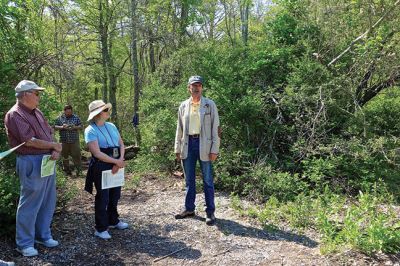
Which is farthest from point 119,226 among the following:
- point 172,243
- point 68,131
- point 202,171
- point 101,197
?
point 68,131

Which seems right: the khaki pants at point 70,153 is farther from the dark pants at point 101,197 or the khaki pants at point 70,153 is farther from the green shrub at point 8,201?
the dark pants at point 101,197

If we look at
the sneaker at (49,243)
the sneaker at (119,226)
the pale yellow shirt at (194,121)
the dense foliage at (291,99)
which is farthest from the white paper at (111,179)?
the dense foliage at (291,99)

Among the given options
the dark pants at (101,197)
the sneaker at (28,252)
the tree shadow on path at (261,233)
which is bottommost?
the tree shadow on path at (261,233)

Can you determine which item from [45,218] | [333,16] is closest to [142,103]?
[333,16]

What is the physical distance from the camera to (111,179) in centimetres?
473

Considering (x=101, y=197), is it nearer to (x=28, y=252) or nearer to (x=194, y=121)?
(x=28, y=252)

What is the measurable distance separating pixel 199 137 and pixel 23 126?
88.8 inches

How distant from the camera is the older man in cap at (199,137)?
207 inches

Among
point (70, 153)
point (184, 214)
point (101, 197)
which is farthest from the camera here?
point (70, 153)

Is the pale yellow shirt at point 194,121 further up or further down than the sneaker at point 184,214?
further up

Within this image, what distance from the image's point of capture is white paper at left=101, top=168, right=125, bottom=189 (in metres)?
4.67

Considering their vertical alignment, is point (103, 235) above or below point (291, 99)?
below

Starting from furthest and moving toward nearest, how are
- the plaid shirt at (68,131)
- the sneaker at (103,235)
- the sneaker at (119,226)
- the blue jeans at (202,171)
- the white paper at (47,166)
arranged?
the plaid shirt at (68,131), the blue jeans at (202,171), the sneaker at (119,226), the sneaker at (103,235), the white paper at (47,166)

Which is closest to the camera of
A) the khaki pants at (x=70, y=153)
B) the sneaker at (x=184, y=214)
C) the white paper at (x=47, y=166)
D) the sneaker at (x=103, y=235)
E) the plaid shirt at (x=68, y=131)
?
the white paper at (x=47, y=166)
